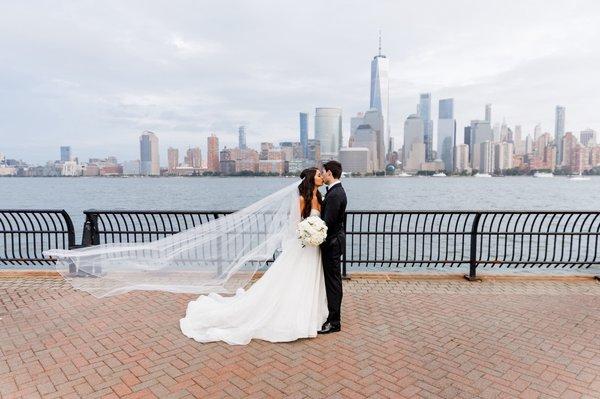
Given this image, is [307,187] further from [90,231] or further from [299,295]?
[90,231]

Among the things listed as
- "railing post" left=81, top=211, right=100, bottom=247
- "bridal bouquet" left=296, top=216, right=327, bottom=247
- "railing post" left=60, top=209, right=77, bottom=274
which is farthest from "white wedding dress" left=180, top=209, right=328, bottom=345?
"railing post" left=81, top=211, right=100, bottom=247

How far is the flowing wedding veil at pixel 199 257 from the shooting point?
21.8 ft

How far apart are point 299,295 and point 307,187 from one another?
1.57 meters

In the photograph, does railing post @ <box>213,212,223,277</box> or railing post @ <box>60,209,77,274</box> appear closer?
railing post @ <box>213,212,223,277</box>

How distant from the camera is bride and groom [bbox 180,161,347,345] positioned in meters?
5.82

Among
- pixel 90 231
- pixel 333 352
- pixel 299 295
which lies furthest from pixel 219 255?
pixel 90 231

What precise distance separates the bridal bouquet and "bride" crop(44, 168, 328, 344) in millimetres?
306

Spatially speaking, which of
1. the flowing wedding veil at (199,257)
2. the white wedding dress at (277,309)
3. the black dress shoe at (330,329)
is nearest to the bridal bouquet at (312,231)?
the white wedding dress at (277,309)

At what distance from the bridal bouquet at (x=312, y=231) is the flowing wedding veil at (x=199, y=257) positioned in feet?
1.65

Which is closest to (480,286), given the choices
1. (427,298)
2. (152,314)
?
(427,298)

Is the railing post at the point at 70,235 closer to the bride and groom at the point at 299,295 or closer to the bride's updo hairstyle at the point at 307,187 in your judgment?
the bride and groom at the point at 299,295

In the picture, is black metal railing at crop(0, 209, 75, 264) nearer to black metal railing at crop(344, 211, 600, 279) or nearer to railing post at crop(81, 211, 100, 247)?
railing post at crop(81, 211, 100, 247)

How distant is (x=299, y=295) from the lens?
5.97m

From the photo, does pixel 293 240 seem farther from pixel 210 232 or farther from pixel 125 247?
pixel 125 247
